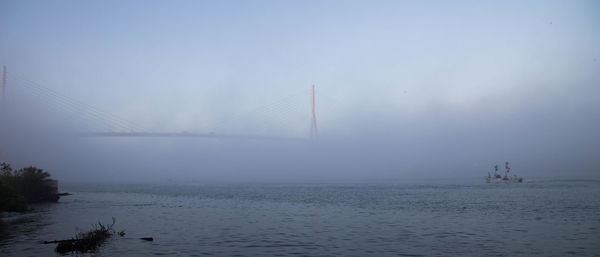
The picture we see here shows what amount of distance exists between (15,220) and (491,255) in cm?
3106

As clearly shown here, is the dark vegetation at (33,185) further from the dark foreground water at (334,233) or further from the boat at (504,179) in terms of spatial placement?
the boat at (504,179)

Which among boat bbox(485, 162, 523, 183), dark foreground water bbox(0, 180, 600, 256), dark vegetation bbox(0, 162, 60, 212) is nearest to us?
dark foreground water bbox(0, 180, 600, 256)

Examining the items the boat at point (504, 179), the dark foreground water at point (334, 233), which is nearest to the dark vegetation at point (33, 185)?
the dark foreground water at point (334, 233)

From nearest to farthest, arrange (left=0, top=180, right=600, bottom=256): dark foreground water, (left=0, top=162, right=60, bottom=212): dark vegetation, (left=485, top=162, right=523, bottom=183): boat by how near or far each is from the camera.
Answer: (left=0, top=180, right=600, bottom=256): dark foreground water < (left=0, top=162, right=60, bottom=212): dark vegetation < (left=485, top=162, right=523, bottom=183): boat

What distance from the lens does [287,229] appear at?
25938mm

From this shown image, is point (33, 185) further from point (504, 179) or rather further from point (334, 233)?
point (504, 179)

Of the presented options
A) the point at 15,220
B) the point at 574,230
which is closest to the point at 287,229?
the point at 574,230

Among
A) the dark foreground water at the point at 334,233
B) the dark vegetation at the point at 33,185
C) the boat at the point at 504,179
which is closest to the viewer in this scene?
the dark foreground water at the point at 334,233

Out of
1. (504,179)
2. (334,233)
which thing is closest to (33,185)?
(334,233)

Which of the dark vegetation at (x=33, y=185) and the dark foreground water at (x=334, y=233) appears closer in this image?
the dark foreground water at (x=334, y=233)

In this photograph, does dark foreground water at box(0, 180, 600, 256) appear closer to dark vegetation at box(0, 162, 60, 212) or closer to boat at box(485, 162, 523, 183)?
dark vegetation at box(0, 162, 60, 212)

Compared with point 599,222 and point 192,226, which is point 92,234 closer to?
point 192,226

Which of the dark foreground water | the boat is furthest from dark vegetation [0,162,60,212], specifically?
the boat

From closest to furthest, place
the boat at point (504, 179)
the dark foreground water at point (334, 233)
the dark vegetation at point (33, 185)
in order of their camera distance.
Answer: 1. the dark foreground water at point (334, 233)
2. the dark vegetation at point (33, 185)
3. the boat at point (504, 179)
